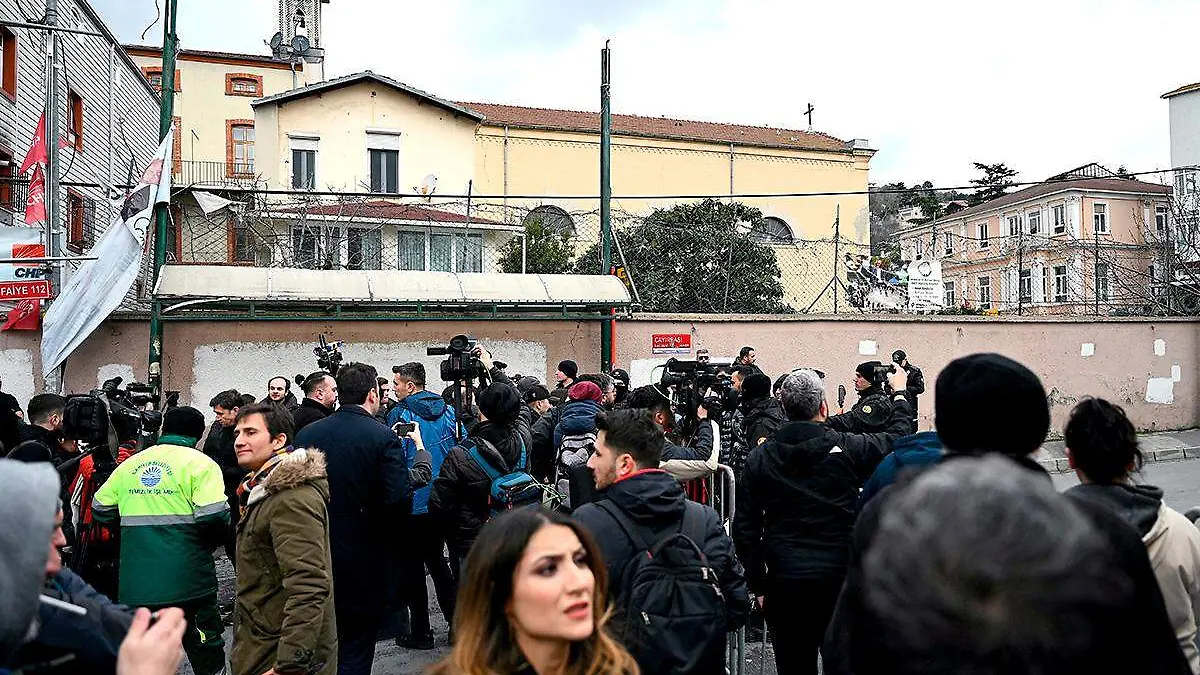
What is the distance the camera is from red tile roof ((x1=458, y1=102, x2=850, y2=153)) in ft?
139

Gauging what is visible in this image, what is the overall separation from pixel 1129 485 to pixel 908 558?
206 centimetres

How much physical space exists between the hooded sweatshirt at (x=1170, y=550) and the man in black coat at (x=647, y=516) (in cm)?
129

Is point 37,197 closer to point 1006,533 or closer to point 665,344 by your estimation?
point 665,344

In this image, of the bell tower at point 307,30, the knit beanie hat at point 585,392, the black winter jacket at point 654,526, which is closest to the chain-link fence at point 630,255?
the knit beanie hat at point 585,392

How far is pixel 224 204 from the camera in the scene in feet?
40.6

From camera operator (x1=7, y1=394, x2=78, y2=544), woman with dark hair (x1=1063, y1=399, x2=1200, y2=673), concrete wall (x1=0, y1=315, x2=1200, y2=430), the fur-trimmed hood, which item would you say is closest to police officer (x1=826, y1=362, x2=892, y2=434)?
woman with dark hair (x1=1063, y1=399, x2=1200, y2=673)

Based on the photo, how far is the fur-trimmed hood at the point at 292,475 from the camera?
4328 mm

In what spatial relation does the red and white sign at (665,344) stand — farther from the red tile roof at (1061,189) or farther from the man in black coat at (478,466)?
the red tile roof at (1061,189)

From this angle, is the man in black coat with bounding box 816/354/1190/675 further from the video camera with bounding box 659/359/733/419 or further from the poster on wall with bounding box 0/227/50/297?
the poster on wall with bounding box 0/227/50/297

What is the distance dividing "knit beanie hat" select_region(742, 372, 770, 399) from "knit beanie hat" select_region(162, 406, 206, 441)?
353 cm

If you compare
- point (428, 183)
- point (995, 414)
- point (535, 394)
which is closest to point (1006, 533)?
point (995, 414)

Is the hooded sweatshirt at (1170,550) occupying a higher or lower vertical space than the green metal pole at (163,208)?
lower

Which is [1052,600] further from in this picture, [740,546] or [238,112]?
[238,112]

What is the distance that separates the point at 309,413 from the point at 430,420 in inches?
34.4
